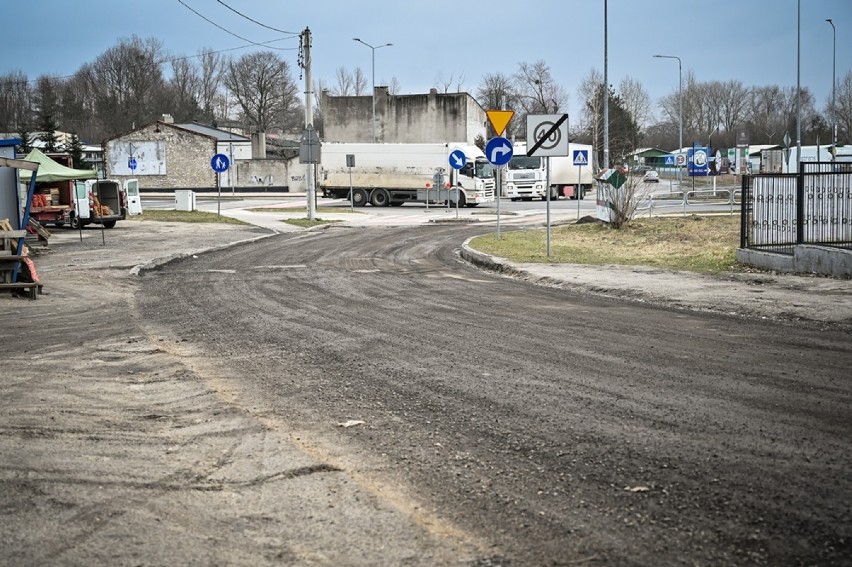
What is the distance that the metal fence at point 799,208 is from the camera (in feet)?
53.9

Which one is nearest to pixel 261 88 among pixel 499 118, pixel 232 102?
pixel 232 102

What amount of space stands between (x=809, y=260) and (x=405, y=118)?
7307 cm

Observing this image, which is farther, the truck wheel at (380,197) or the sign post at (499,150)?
the truck wheel at (380,197)

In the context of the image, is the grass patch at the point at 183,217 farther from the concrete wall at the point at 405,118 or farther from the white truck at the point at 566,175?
the concrete wall at the point at 405,118

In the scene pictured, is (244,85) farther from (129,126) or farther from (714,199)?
(714,199)

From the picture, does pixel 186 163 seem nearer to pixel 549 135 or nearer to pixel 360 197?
pixel 360 197

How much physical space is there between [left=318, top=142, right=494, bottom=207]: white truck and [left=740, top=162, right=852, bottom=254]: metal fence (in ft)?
116

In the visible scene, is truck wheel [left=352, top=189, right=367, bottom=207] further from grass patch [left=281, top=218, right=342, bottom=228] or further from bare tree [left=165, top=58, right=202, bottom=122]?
bare tree [left=165, top=58, right=202, bottom=122]

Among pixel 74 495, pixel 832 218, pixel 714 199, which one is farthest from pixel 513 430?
pixel 714 199

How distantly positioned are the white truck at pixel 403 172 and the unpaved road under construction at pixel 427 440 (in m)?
42.5

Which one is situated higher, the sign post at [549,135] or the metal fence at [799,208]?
the sign post at [549,135]

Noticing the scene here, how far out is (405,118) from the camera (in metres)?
87.1

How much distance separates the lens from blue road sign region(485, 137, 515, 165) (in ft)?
77.9

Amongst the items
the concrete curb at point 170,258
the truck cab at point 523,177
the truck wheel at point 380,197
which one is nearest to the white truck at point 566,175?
the truck cab at point 523,177
